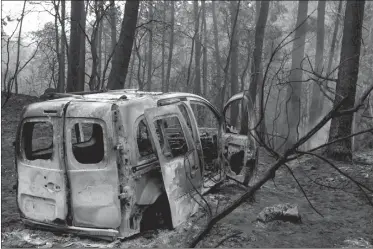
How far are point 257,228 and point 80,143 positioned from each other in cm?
311

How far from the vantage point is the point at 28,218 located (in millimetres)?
5133

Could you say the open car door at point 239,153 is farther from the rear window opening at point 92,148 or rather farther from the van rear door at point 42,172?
the van rear door at point 42,172

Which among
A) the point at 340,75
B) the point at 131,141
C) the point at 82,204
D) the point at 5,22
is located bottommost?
the point at 82,204

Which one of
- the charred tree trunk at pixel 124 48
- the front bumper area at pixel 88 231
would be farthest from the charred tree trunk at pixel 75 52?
the front bumper area at pixel 88 231

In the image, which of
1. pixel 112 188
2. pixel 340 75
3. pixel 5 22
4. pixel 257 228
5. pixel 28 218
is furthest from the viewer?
pixel 5 22

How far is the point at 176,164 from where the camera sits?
510 centimetres

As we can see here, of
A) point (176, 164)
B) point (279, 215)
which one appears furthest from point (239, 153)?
point (176, 164)

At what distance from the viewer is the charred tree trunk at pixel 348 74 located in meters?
8.67

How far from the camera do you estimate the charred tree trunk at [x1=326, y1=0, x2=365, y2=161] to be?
28.5 feet

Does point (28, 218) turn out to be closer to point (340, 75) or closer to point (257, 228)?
point (257, 228)

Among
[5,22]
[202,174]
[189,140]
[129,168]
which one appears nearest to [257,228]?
[202,174]

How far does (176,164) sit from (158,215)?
78 cm

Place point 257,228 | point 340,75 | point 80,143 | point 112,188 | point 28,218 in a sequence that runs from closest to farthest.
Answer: point 112,188, point 28,218, point 257,228, point 80,143, point 340,75

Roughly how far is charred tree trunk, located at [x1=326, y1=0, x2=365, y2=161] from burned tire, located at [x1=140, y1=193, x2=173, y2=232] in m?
5.16
